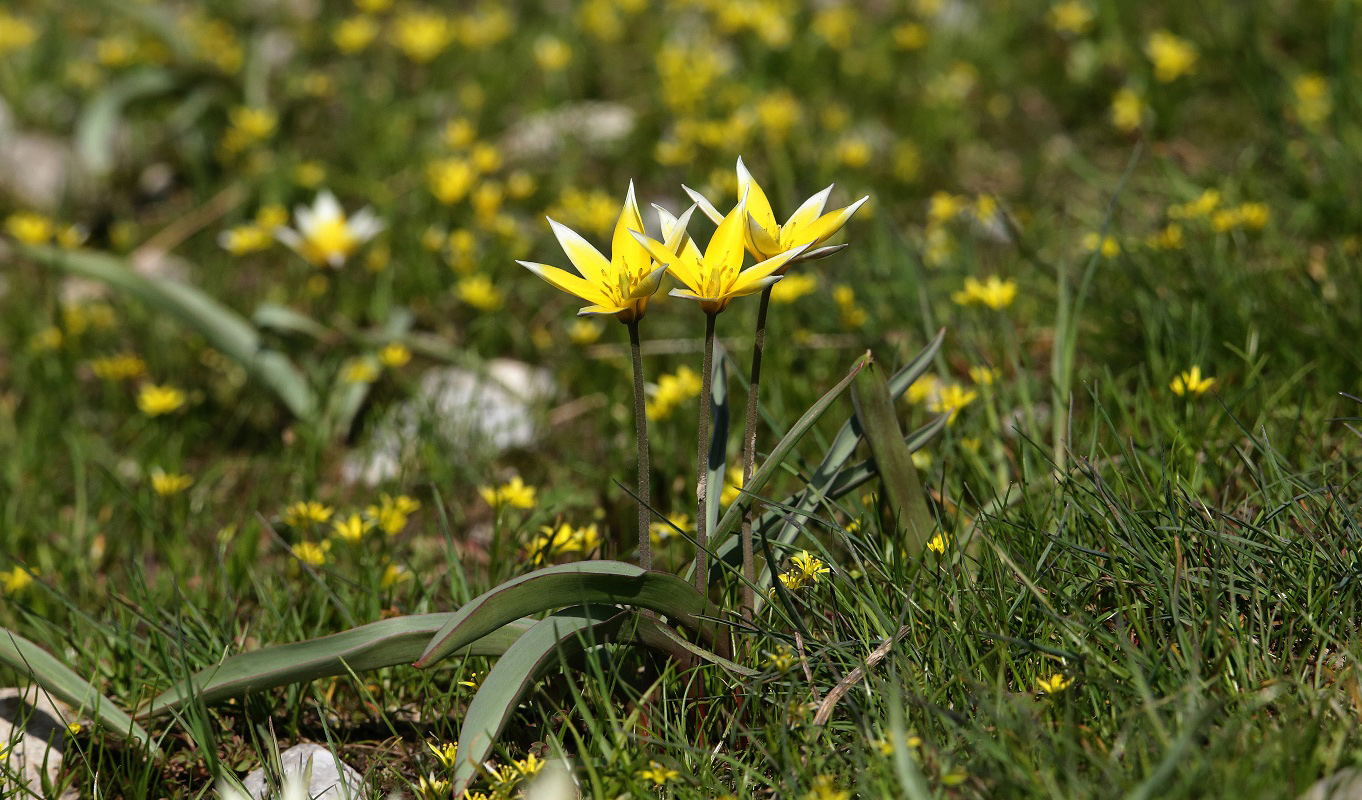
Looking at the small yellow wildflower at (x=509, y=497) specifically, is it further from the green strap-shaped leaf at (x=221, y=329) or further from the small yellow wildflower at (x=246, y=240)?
the small yellow wildflower at (x=246, y=240)

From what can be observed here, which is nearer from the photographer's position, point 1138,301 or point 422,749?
point 422,749

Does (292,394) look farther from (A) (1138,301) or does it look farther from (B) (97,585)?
(A) (1138,301)

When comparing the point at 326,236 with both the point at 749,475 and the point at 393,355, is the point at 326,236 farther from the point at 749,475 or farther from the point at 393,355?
the point at 749,475

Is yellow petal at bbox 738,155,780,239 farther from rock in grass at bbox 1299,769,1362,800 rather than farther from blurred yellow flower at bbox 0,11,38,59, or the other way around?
blurred yellow flower at bbox 0,11,38,59

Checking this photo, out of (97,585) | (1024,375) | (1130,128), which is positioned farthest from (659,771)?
(1130,128)

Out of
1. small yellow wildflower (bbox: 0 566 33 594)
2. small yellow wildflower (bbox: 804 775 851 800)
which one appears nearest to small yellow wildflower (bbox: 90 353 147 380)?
small yellow wildflower (bbox: 0 566 33 594)

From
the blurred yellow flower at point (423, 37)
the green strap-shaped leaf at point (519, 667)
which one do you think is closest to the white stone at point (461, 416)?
the green strap-shaped leaf at point (519, 667)
